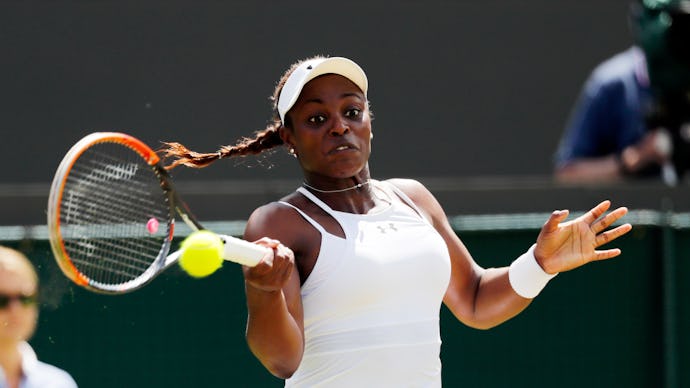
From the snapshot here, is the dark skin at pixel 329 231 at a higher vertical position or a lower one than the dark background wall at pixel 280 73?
lower

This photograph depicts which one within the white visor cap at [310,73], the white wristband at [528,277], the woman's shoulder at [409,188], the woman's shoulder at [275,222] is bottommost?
the white wristband at [528,277]

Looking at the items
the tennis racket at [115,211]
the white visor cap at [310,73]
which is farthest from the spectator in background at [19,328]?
the white visor cap at [310,73]

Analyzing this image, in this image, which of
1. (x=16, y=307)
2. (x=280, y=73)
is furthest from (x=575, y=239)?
(x=280, y=73)

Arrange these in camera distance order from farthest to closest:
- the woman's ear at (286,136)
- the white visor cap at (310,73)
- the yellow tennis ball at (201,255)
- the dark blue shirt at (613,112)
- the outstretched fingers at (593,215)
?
1. the dark blue shirt at (613,112)
2. the outstretched fingers at (593,215)
3. the woman's ear at (286,136)
4. the white visor cap at (310,73)
5. the yellow tennis ball at (201,255)

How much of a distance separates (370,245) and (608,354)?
186cm

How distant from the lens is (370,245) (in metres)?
2.76

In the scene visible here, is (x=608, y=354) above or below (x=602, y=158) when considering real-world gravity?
below

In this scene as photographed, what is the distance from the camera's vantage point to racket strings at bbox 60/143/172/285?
2859 mm

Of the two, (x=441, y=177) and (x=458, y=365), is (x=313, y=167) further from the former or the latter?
(x=441, y=177)

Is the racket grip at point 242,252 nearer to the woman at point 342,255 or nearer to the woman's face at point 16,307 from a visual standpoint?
the woman at point 342,255

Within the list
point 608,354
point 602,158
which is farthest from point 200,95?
point 608,354

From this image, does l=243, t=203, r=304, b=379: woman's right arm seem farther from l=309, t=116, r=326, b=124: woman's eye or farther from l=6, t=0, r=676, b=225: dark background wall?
l=6, t=0, r=676, b=225: dark background wall

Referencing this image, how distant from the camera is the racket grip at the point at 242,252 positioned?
7.83ft

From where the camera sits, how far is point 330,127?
2.82 meters
